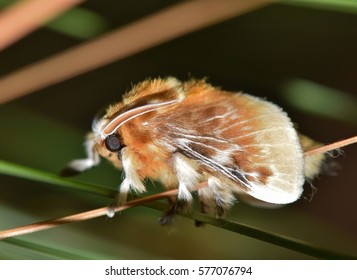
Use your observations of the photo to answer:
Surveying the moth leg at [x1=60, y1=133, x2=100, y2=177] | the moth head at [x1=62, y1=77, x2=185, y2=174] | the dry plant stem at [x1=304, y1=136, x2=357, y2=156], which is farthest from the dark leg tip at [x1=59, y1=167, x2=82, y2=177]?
the dry plant stem at [x1=304, y1=136, x2=357, y2=156]

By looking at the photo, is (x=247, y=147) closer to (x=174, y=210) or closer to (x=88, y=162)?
(x=174, y=210)

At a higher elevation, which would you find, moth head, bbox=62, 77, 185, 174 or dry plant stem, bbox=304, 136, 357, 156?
moth head, bbox=62, 77, 185, 174

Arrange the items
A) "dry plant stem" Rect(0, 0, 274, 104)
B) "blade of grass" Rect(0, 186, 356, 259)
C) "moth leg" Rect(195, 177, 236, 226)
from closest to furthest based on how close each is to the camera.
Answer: "blade of grass" Rect(0, 186, 356, 259), "moth leg" Rect(195, 177, 236, 226), "dry plant stem" Rect(0, 0, 274, 104)

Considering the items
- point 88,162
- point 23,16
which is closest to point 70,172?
point 88,162

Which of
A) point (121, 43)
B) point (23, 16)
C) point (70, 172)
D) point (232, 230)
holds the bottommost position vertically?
point (232, 230)

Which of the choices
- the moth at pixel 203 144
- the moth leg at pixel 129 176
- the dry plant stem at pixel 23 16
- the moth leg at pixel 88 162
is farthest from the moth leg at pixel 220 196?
the dry plant stem at pixel 23 16

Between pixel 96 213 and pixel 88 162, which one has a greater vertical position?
pixel 88 162

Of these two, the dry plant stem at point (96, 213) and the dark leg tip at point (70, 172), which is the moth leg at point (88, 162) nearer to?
the dark leg tip at point (70, 172)

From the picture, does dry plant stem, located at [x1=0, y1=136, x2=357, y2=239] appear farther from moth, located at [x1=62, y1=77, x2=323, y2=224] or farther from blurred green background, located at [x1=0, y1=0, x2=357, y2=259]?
blurred green background, located at [x1=0, y1=0, x2=357, y2=259]
